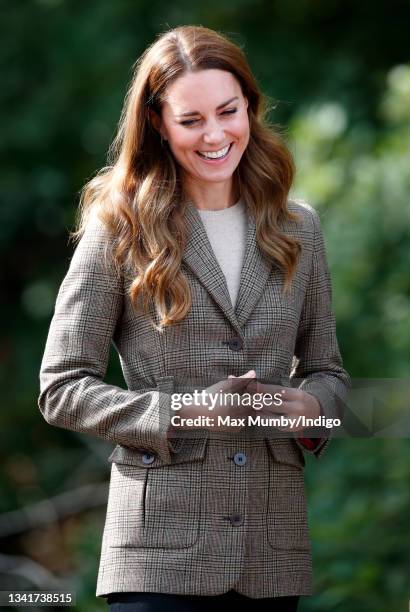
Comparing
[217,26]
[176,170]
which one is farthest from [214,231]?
[217,26]

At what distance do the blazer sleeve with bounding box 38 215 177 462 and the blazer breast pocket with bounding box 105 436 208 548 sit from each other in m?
0.04

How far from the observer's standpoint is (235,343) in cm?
259

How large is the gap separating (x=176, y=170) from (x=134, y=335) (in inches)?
13.3

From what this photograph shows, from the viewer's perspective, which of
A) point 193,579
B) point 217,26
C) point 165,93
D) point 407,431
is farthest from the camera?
point 217,26

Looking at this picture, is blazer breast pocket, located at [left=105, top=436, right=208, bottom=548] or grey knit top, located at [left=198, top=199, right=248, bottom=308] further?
grey knit top, located at [left=198, top=199, right=248, bottom=308]

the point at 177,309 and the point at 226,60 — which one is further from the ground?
the point at 226,60

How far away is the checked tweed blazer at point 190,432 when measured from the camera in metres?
2.52

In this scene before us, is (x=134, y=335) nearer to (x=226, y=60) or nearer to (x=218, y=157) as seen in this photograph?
(x=218, y=157)

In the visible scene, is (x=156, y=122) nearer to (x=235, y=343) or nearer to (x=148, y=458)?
(x=235, y=343)

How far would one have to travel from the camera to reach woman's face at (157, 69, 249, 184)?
2.61 meters

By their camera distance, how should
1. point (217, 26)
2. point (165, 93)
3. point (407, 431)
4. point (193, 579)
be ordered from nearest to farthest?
point (193, 579) < point (165, 93) < point (407, 431) < point (217, 26)

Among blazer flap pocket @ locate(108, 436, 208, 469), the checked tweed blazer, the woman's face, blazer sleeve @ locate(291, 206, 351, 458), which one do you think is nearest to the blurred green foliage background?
blazer sleeve @ locate(291, 206, 351, 458)

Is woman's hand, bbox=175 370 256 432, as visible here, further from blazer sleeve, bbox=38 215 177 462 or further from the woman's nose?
the woman's nose

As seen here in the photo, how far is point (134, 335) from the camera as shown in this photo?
8.60ft
